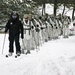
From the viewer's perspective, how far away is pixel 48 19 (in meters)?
26.0

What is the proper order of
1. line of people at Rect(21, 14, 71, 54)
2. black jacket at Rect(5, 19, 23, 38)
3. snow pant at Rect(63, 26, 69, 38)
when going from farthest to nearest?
1. snow pant at Rect(63, 26, 69, 38)
2. line of people at Rect(21, 14, 71, 54)
3. black jacket at Rect(5, 19, 23, 38)

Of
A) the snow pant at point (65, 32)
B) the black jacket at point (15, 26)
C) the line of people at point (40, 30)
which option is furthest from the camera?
the snow pant at point (65, 32)

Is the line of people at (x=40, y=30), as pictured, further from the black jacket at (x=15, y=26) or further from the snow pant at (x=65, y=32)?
the black jacket at (x=15, y=26)

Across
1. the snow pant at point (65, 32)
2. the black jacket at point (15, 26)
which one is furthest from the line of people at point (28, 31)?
the snow pant at point (65, 32)

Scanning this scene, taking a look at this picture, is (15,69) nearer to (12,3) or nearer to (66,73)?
(66,73)

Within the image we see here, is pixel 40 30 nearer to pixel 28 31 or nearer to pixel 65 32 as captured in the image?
pixel 28 31

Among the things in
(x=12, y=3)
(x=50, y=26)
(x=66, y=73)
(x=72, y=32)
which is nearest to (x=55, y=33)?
(x=50, y=26)

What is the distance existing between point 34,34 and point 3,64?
6.42 m

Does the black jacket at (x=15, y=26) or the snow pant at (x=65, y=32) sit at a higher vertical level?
the black jacket at (x=15, y=26)

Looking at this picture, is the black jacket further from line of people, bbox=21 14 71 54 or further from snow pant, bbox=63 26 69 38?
snow pant, bbox=63 26 69 38

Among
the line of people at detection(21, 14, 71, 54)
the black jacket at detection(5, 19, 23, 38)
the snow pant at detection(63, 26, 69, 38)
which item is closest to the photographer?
the black jacket at detection(5, 19, 23, 38)

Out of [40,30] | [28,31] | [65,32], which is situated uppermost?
[28,31]

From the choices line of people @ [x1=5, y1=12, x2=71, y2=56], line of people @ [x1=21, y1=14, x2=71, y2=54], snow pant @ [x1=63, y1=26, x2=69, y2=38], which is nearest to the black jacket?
line of people @ [x1=5, y1=12, x2=71, y2=56]

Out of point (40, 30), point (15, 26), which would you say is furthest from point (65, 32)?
point (15, 26)
